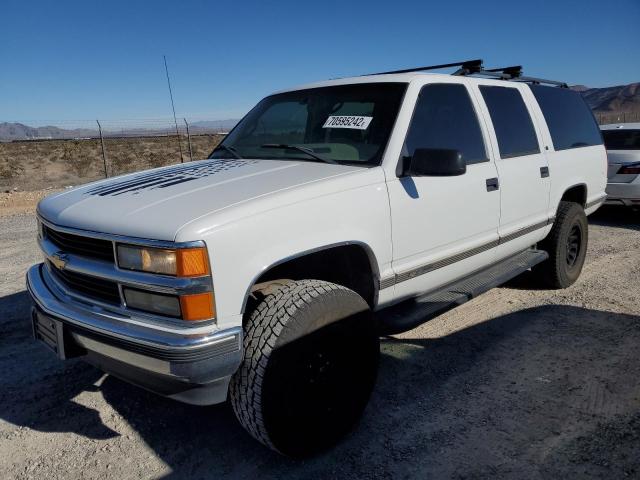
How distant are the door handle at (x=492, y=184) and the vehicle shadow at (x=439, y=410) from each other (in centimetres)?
117

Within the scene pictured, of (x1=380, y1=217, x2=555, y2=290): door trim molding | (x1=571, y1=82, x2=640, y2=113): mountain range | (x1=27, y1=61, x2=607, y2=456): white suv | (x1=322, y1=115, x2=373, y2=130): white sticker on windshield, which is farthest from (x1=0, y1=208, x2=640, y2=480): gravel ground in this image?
(x1=571, y1=82, x2=640, y2=113): mountain range

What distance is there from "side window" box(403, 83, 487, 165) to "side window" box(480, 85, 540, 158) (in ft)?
0.87

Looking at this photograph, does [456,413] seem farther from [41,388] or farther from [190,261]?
[41,388]

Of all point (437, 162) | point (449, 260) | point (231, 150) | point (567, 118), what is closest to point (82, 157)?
point (231, 150)

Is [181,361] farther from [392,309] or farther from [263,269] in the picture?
[392,309]

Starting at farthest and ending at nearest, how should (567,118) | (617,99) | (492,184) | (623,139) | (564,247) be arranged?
(617,99), (623,139), (567,118), (564,247), (492,184)

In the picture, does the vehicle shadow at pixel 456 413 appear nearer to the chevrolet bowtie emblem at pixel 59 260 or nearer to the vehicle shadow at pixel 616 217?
the chevrolet bowtie emblem at pixel 59 260

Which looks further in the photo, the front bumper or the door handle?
the door handle

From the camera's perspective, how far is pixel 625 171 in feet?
25.4

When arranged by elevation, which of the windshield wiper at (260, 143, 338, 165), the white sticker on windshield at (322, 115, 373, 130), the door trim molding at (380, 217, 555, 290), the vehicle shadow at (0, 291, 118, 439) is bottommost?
the vehicle shadow at (0, 291, 118, 439)

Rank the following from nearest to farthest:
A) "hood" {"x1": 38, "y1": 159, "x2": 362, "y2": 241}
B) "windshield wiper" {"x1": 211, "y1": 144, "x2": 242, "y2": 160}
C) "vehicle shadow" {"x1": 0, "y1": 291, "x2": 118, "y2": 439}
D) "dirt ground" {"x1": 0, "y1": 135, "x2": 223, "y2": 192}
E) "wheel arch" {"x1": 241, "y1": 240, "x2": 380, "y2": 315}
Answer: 1. "hood" {"x1": 38, "y1": 159, "x2": 362, "y2": 241}
2. "wheel arch" {"x1": 241, "y1": 240, "x2": 380, "y2": 315}
3. "vehicle shadow" {"x1": 0, "y1": 291, "x2": 118, "y2": 439}
4. "windshield wiper" {"x1": 211, "y1": 144, "x2": 242, "y2": 160}
5. "dirt ground" {"x1": 0, "y1": 135, "x2": 223, "y2": 192}

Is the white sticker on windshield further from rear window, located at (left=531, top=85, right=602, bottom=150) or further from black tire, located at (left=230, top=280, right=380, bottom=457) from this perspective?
rear window, located at (left=531, top=85, right=602, bottom=150)

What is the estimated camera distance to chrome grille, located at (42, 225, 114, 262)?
2.33 meters

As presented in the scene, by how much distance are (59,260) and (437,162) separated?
2059 mm
